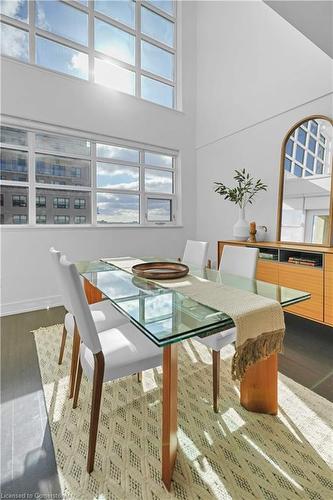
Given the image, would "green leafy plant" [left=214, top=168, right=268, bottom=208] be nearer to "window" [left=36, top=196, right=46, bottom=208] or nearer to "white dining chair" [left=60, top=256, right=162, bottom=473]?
"window" [left=36, top=196, right=46, bottom=208]

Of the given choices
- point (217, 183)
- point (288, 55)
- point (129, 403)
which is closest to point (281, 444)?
point (129, 403)

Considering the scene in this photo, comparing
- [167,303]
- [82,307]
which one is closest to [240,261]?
[167,303]

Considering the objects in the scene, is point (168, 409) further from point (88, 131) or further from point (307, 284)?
point (88, 131)

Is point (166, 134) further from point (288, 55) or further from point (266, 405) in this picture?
point (266, 405)

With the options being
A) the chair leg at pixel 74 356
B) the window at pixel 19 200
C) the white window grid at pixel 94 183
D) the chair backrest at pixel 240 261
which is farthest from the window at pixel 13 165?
the chair backrest at pixel 240 261

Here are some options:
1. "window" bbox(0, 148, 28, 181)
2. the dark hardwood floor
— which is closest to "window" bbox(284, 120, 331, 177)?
the dark hardwood floor

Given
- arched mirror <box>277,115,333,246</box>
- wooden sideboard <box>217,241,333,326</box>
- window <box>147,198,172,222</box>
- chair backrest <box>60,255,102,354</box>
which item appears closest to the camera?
chair backrest <box>60,255,102,354</box>

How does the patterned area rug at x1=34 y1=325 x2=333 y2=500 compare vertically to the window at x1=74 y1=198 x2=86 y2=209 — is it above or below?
below

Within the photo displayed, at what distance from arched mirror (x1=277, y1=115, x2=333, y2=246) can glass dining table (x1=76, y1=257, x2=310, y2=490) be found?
1.64m

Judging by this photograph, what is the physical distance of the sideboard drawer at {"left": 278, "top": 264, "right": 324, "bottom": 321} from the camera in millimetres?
2426

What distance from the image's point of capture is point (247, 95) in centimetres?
370

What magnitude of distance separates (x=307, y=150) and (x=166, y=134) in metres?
2.41

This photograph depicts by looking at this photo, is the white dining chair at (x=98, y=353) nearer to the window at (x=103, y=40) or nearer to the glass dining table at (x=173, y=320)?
the glass dining table at (x=173, y=320)

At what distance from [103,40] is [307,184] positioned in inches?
152
